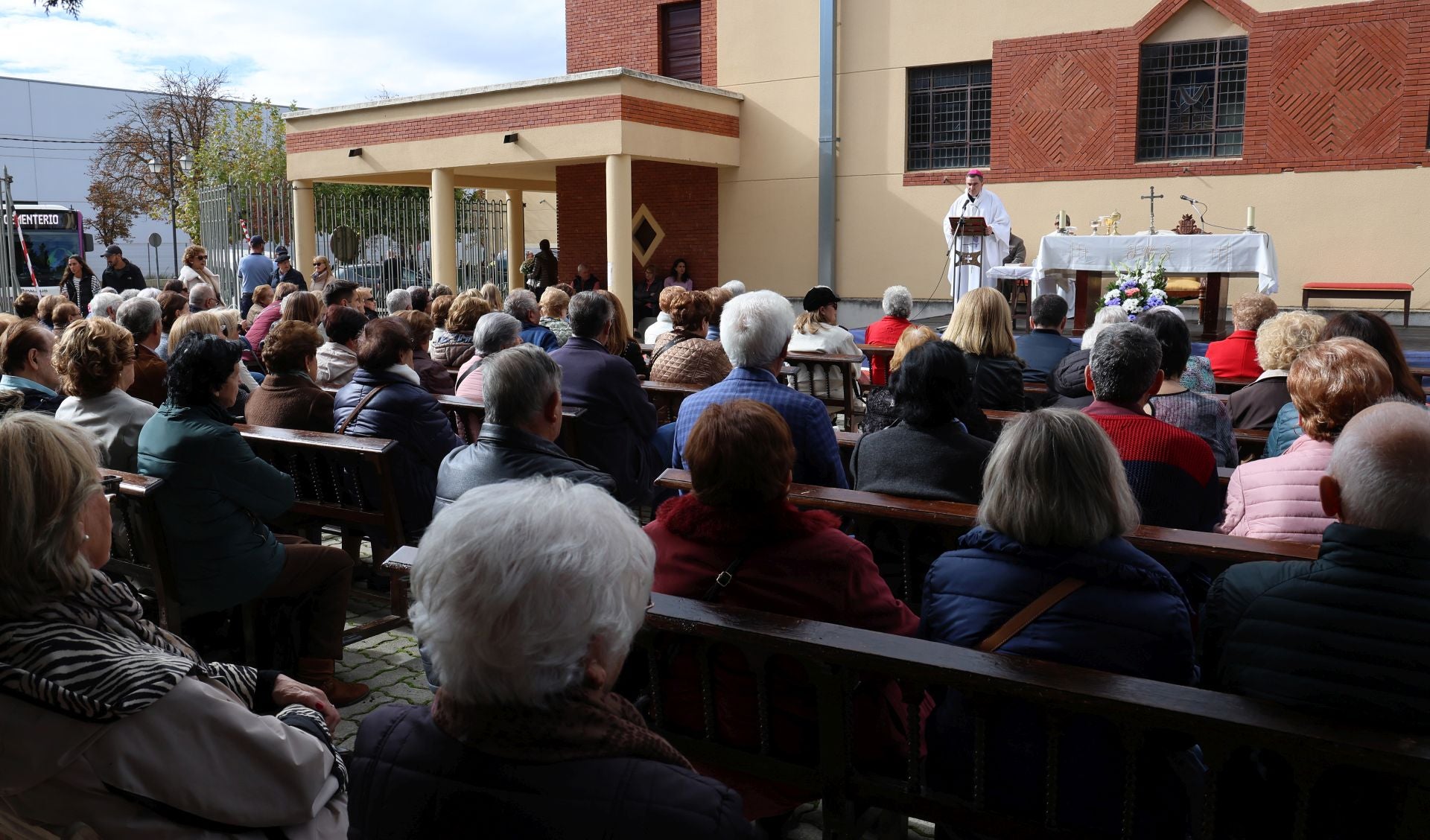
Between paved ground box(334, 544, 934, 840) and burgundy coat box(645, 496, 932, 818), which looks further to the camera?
paved ground box(334, 544, 934, 840)

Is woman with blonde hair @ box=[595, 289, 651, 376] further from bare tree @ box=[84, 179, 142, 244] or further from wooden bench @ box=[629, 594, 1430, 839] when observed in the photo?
bare tree @ box=[84, 179, 142, 244]

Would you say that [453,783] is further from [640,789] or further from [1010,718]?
[1010,718]

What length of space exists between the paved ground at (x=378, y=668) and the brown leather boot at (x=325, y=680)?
0.12 ft

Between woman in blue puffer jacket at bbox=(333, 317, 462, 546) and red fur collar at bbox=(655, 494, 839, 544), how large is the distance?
8.47ft

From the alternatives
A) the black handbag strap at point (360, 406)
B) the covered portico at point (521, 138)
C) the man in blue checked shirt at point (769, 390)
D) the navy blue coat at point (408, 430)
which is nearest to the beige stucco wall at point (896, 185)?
the covered portico at point (521, 138)

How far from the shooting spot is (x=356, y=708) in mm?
4164

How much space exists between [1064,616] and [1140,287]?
830 cm

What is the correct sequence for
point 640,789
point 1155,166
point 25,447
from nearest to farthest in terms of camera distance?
1. point 640,789
2. point 25,447
3. point 1155,166

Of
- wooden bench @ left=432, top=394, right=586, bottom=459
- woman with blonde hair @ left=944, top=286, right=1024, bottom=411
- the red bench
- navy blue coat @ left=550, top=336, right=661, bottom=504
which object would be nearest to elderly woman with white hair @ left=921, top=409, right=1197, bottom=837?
woman with blonde hair @ left=944, top=286, right=1024, bottom=411

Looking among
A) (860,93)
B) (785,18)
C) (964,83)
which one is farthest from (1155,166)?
(785,18)

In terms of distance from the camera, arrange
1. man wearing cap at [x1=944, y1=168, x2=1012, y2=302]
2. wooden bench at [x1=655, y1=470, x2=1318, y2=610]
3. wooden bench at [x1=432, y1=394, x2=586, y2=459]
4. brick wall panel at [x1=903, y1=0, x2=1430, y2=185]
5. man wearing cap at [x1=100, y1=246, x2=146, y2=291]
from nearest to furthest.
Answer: wooden bench at [x1=655, y1=470, x2=1318, y2=610], wooden bench at [x1=432, y1=394, x2=586, y2=459], brick wall panel at [x1=903, y1=0, x2=1430, y2=185], man wearing cap at [x1=944, y1=168, x2=1012, y2=302], man wearing cap at [x1=100, y1=246, x2=146, y2=291]

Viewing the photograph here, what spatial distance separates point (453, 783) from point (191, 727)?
611 mm

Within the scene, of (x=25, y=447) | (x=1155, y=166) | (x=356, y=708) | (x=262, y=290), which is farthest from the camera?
(x=1155, y=166)

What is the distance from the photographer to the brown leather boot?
13.7 feet
